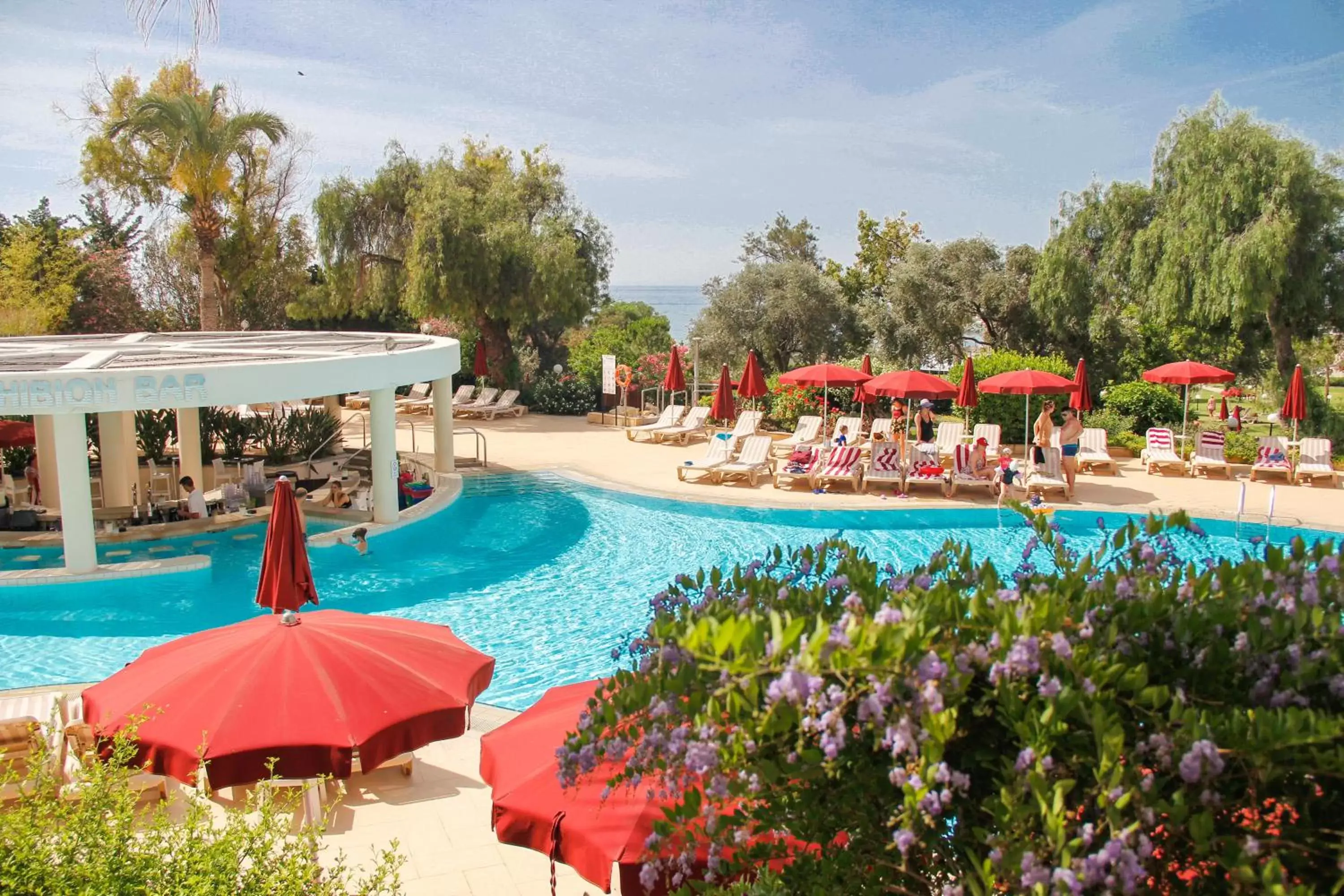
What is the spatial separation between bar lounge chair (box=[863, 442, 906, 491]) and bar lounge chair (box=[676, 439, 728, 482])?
8.55ft

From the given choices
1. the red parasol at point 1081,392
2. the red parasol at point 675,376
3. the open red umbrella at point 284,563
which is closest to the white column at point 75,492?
the open red umbrella at point 284,563

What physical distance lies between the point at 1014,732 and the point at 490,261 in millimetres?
25020

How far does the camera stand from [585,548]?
14.8 metres

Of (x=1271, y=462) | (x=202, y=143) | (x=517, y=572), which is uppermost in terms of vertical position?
(x=202, y=143)

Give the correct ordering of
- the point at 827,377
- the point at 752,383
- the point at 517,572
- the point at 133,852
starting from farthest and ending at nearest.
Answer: the point at 752,383 → the point at 827,377 → the point at 517,572 → the point at 133,852

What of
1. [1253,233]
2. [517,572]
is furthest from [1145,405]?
[517,572]

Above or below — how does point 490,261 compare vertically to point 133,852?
above

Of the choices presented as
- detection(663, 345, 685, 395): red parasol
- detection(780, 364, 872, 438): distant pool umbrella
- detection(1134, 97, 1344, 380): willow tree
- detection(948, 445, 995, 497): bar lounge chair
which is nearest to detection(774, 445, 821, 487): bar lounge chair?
detection(780, 364, 872, 438): distant pool umbrella

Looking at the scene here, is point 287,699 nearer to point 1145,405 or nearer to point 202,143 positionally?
point 1145,405

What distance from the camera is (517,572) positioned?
13.7 metres

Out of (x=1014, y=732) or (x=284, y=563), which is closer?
(x=1014, y=732)

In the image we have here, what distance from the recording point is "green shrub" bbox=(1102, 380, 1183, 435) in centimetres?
2252

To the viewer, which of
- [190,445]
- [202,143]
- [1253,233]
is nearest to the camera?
[190,445]

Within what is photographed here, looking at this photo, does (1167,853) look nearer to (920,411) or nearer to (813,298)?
(920,411)
